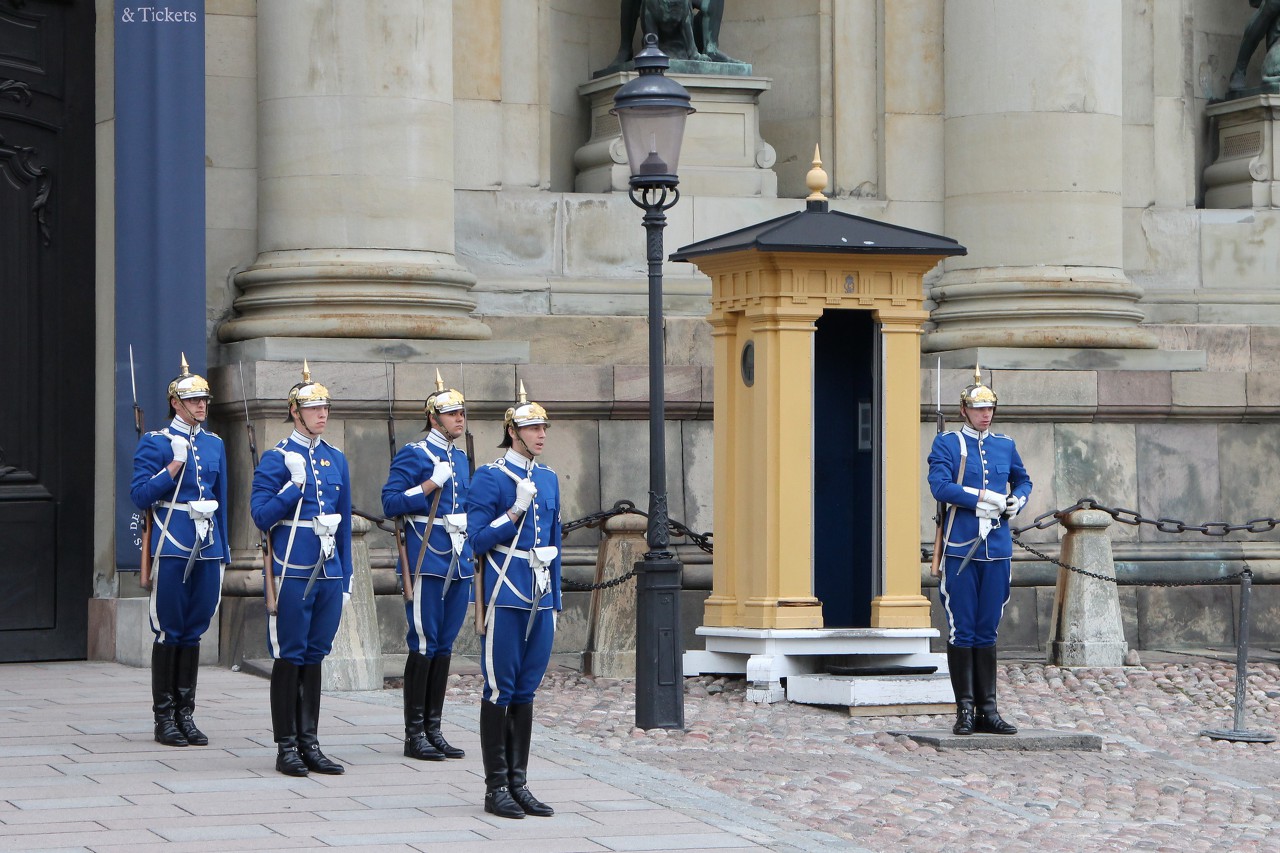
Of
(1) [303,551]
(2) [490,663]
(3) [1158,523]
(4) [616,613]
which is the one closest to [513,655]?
(2) [490,663]

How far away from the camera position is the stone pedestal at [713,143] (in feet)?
57.2

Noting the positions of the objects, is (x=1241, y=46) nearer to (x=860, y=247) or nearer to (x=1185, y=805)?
(x=860, y=247)

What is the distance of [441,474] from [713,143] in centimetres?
676

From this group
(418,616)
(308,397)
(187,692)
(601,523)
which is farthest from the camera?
(601,523)

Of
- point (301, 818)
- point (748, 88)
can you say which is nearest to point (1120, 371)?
point (748, 88)

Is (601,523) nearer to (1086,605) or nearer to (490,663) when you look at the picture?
(1086,605)

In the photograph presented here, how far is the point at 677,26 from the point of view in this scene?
1748 cm

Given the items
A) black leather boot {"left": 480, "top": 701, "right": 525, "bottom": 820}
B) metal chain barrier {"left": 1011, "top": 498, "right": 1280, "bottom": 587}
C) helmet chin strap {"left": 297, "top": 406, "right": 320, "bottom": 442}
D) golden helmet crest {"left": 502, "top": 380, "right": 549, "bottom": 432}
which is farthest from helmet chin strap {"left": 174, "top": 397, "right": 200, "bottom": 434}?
metal chain barrier {"left": 1011, "top": 498, "right": 1280, "bottom": 587}

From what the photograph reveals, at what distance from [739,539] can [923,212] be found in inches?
205

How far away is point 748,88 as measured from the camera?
17516mm

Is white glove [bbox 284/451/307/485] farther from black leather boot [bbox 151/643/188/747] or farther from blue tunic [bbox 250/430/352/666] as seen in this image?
black leather boot [bbox 151/643/188/747]

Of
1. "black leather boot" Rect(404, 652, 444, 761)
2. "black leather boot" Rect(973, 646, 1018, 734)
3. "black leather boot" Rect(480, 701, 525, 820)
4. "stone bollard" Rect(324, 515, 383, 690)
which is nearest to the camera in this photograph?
"black leather boot" Rect(480, 701, 525, 820)

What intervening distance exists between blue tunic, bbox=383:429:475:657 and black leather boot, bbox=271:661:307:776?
783 mm

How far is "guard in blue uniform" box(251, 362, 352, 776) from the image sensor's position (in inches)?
414
